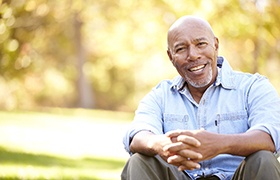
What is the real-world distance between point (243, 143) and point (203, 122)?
58 centimetres

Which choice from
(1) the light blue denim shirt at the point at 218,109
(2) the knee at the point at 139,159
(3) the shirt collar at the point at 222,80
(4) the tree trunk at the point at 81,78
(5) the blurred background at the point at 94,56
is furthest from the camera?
(4) the tree trunk at the point at 81,78

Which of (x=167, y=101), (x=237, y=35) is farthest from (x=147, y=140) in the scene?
(x=237, y=35)

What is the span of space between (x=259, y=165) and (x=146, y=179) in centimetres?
68

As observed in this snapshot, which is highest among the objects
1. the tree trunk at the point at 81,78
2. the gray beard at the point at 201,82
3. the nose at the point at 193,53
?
the tree trunk at the point at 81,78

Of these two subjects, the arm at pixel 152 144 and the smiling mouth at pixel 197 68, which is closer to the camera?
the arm at pixel 152 144

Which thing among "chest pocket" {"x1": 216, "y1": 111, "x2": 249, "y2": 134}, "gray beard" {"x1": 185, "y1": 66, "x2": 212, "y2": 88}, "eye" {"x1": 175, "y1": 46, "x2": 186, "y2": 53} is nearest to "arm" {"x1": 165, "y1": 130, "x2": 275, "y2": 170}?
"chest pocket" {"x1": 216, "y1": 111, "x2": 249, "y2": 134}

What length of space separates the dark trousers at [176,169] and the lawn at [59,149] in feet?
10.4

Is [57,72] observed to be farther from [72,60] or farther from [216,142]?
[216,142]

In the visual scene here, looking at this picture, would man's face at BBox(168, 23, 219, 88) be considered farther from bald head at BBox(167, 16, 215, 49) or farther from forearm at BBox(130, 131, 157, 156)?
forearm at BBox(130, 131, 157, 156)

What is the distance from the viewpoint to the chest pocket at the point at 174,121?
14.9 feet

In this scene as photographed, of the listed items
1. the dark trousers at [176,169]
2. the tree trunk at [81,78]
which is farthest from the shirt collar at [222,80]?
the tree trunk at [81,78]

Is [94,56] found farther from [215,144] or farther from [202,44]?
[215,144]

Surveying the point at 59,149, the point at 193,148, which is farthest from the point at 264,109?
the point at 59,149

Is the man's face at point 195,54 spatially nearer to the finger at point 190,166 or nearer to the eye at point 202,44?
the eye at point 202,44
